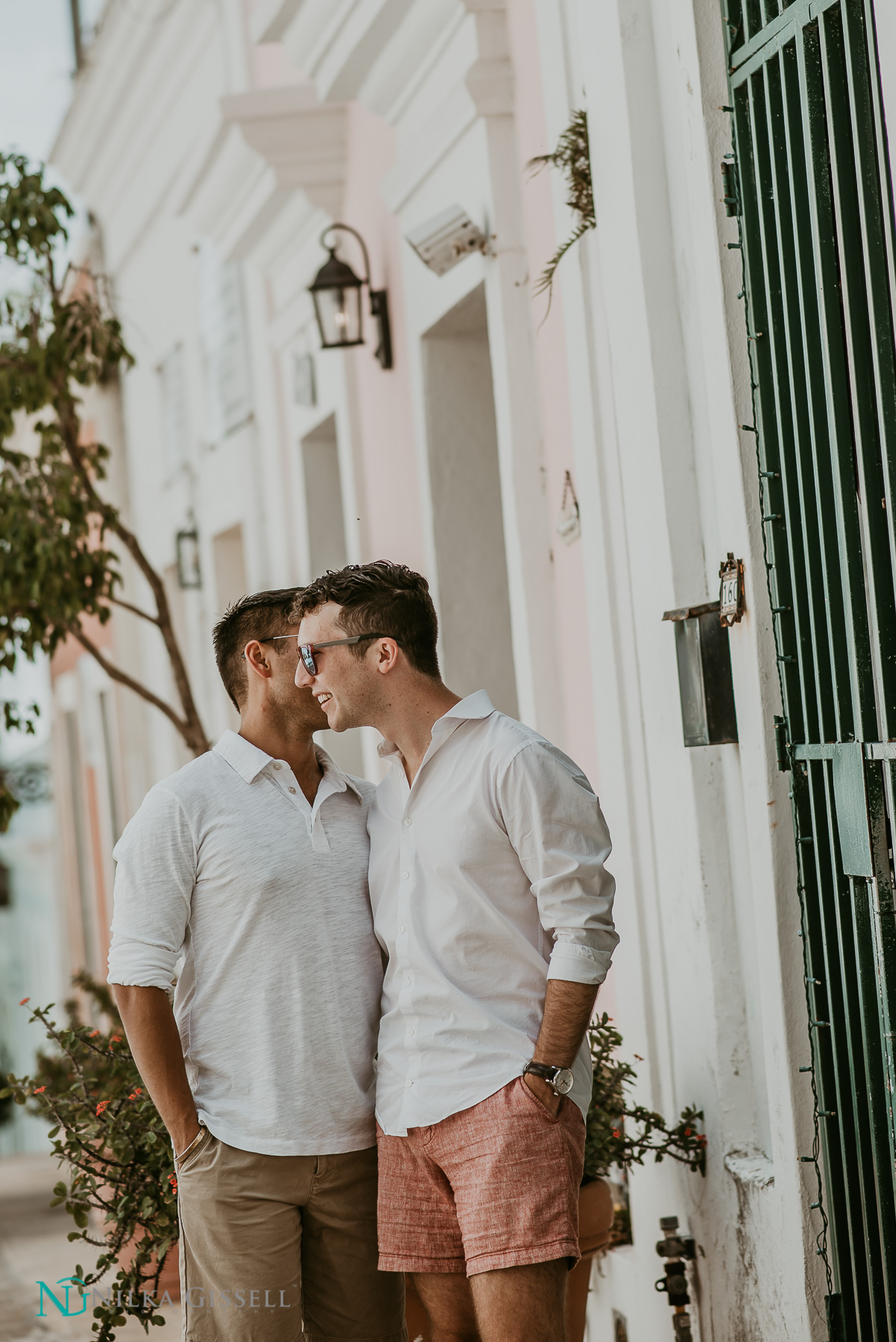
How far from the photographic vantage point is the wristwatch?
265 centimetres

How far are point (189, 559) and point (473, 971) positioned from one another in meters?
7.45

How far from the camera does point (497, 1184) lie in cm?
263

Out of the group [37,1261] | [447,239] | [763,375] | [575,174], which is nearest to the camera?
[763,375]

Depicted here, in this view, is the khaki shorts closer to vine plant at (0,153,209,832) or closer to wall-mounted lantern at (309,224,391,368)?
vine plant at (0,153,209,832)

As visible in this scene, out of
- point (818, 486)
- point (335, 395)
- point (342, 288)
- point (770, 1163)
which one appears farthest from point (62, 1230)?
point (818, 486)

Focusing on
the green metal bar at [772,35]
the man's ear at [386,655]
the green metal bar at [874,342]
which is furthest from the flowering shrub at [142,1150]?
the green metal bar at [772,35]

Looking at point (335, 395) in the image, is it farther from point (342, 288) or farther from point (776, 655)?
point (776, 655)

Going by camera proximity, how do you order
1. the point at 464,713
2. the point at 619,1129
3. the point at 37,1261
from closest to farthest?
the point at 464,713 → the point at 619,1129 → the point at 37,1261

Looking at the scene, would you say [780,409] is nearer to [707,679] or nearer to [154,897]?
[707,679]

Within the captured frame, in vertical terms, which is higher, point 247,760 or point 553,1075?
point 247,760

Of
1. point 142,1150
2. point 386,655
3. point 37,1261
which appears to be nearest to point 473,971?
point 386,655

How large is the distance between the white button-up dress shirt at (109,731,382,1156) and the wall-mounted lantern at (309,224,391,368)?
3.71 meters

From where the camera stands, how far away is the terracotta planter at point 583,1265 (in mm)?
3564

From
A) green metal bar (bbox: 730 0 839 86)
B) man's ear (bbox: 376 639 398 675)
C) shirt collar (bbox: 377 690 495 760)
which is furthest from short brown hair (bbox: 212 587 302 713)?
green metal bar (bbox: 730 0 839 86)
